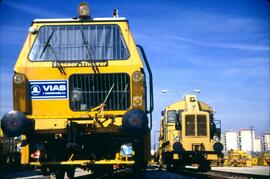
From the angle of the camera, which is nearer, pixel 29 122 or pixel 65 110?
pixel 29 122

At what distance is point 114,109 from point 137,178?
73.4 inches

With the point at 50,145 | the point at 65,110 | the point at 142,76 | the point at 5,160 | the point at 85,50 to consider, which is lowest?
the point at 5,160

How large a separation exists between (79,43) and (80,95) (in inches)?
45.9

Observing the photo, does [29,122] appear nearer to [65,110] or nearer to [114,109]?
[65,110]

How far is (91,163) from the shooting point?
25.4 ft

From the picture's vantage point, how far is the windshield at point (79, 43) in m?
8.46

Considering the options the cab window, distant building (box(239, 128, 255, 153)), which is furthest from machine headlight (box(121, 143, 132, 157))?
distant building (box(239, 128, 255, 153))

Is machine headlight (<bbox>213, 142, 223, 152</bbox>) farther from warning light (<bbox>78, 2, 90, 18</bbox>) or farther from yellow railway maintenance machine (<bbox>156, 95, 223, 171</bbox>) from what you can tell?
warning light (<bbox>78, 2, 90, 18</bbox>)

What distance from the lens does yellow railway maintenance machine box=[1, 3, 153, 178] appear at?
7.82 metres

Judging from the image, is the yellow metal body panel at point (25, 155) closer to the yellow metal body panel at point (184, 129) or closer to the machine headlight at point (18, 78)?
the machine headlight at point (18, 78)

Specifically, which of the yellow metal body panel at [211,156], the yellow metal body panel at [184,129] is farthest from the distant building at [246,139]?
the yellow metal body panel at [211,156]

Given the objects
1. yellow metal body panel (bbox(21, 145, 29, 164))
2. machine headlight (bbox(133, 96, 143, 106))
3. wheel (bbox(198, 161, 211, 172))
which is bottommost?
wheel (bbox(198, 161, 211, 172))

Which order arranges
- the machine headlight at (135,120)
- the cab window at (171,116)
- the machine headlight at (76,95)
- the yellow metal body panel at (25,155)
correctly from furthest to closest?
the cab window at (171,116)
the machine headlight at (76,95)
the yellow metal body panel at (25,155)
the machine headlight at (135,120)

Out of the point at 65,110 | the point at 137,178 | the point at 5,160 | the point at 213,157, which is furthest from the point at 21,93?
the point at 5,160
